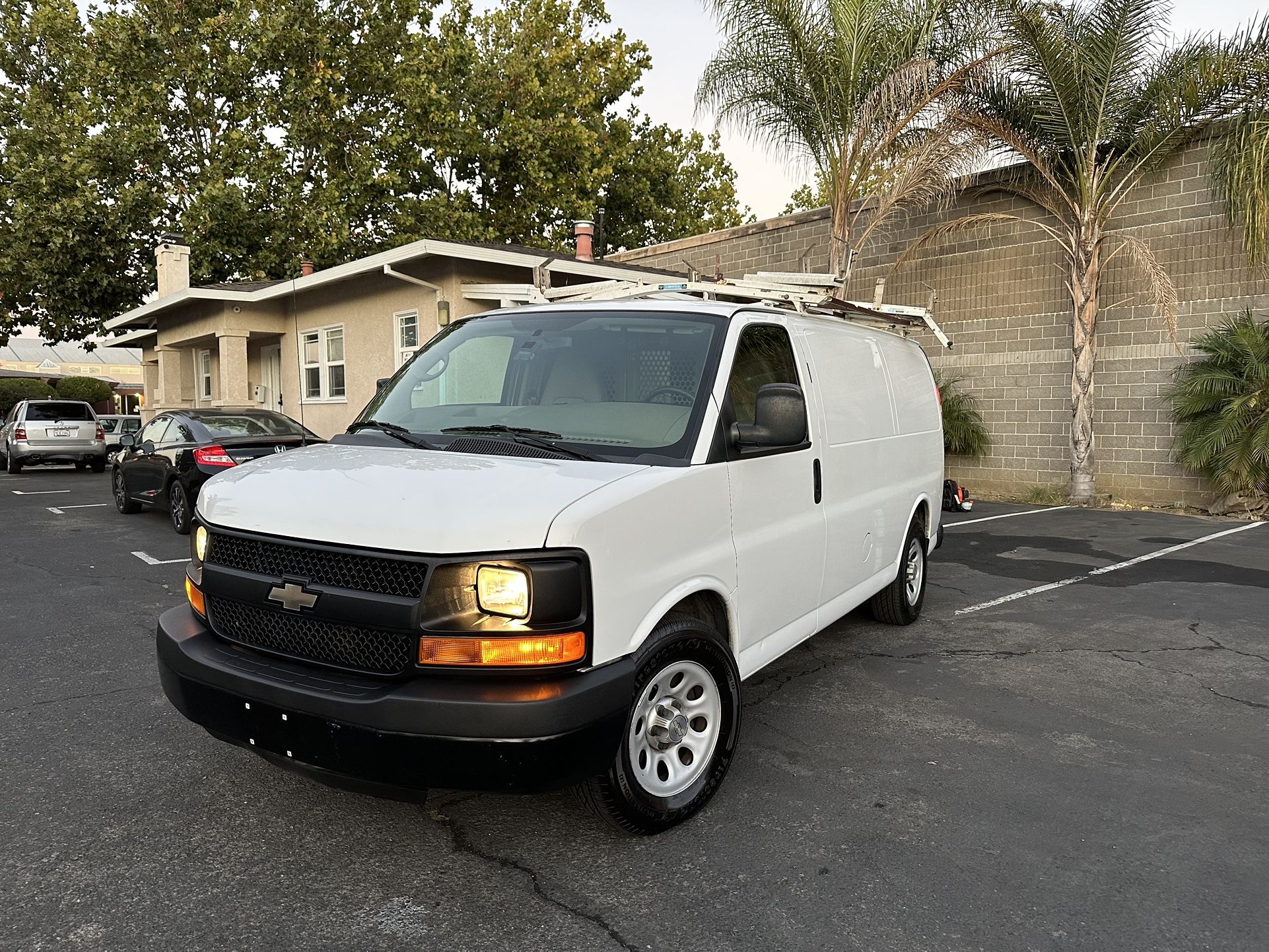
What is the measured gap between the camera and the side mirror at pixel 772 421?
368 centimetres

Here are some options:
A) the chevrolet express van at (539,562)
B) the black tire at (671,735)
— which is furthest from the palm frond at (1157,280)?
the black tire at (671,735)

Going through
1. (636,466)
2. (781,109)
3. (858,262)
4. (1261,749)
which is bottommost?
(1261,749)

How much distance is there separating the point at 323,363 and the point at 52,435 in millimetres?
8013

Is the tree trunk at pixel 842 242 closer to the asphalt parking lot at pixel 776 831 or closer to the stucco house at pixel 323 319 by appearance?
the stucco house at pixel 323 319

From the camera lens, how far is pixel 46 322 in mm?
27469

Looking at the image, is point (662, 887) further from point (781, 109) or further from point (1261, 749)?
point (781, 109)

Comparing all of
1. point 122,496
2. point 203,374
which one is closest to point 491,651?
point 122,496

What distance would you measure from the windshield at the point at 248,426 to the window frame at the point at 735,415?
817 cm

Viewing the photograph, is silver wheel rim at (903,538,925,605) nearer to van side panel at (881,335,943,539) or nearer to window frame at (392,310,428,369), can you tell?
van side panel at (881,335,943,539)

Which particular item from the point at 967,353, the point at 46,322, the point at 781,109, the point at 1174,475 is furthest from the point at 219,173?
the point at 1174,475

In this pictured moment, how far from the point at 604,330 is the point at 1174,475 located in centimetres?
1128

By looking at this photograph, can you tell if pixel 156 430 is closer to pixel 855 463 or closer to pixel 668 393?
pixel 855 463

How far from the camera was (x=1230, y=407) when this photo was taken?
11219 mm

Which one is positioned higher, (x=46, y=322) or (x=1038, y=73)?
(x=1038, y=73)
